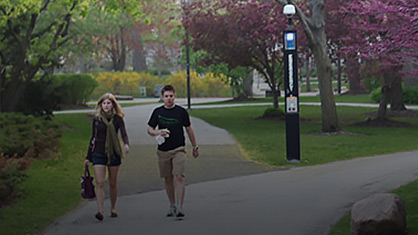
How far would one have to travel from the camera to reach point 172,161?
1041 cm

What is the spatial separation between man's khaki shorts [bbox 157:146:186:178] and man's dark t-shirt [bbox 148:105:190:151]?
60 millimetres

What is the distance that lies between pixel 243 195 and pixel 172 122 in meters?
2.63

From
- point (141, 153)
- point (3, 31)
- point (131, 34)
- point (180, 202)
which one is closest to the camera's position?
point (180, 202)

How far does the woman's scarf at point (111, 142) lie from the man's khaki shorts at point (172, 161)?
58 cm

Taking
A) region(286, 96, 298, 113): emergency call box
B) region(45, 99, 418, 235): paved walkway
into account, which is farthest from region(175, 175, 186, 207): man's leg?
region(286, 96, 298, 113): emergency call box

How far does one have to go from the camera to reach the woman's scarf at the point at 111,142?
10.4 metres

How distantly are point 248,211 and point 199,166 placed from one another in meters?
5.97

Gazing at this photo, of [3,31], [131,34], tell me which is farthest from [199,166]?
[131,34]

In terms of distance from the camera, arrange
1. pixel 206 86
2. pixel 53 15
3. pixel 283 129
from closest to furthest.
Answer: pixel 283 129, pixel 53 15, pixel 206 86

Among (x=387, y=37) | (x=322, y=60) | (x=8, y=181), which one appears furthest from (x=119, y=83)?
(x=8, y=181)

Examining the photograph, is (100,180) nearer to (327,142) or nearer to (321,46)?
(327,142)

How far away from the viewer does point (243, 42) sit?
31.9 m

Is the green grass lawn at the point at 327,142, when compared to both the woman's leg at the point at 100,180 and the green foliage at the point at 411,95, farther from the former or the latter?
the green foliage at the point at 411,95

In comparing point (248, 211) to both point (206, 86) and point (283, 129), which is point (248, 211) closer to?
point (283, 129)
